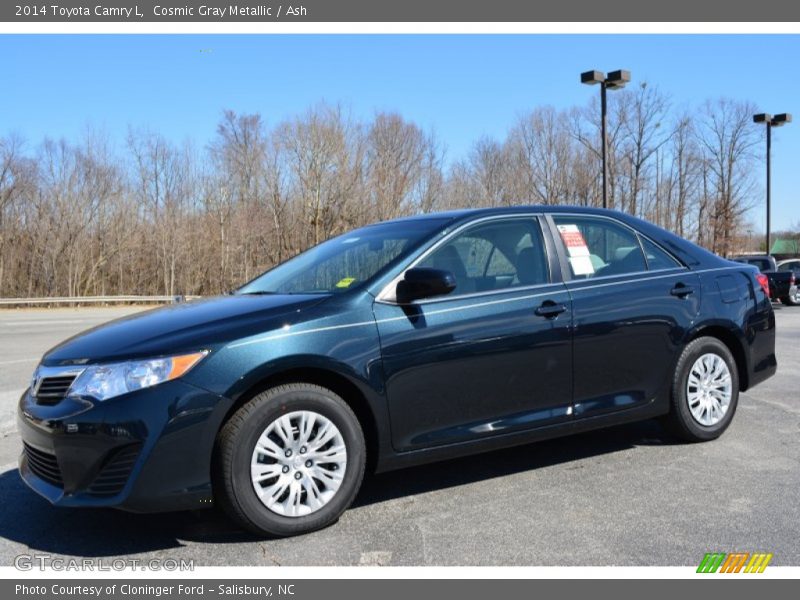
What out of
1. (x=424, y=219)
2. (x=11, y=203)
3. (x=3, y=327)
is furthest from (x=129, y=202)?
(x=424, y=219)

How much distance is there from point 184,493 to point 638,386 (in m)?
2.99

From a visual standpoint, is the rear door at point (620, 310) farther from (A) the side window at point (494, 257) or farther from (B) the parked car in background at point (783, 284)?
(B) the parked car in background at point (783, 284)

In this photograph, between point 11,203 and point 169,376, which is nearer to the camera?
point 169,376

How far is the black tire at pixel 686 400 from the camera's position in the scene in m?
5.06

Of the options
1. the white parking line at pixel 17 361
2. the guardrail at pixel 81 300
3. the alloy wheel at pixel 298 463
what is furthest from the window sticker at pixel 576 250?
the guardrail at pixel 81 300

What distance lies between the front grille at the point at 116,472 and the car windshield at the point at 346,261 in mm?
1354

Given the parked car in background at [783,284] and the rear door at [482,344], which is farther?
the parked car in background at [783,284]

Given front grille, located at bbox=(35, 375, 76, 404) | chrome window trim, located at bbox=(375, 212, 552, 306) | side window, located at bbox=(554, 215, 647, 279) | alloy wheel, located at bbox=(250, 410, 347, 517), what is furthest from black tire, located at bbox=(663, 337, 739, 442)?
front grille, located at bbox=(35, 375, 76, 404)

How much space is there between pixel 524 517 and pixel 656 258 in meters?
2.30

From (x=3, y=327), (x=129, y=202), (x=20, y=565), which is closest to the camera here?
(x=20, y=565)

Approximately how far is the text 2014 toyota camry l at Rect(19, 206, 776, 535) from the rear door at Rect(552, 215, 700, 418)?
0.01 meters

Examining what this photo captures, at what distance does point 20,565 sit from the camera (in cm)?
334

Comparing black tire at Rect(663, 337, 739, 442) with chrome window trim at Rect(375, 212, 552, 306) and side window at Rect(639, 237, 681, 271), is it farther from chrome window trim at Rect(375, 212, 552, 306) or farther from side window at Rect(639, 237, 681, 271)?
chrome window trim at Rect(375, 212, 552, 306)
